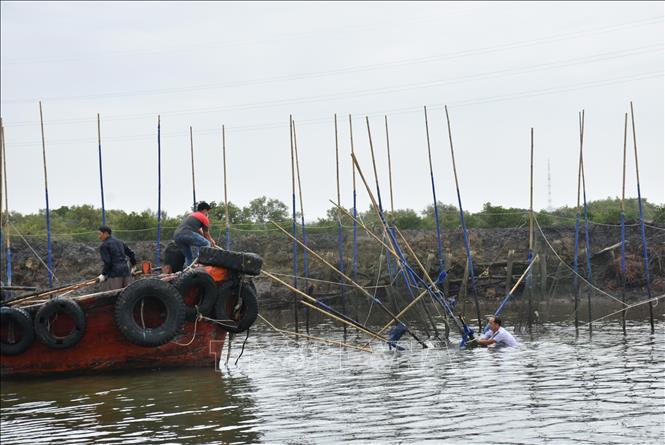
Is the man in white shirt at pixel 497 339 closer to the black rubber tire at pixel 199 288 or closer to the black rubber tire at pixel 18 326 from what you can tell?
the black rubber tire at pixel 199 288

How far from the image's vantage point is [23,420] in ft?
47.3

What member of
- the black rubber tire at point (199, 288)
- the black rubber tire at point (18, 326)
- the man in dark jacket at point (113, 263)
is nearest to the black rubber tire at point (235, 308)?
the black rubber tire at point (199, 288)

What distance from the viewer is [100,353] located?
18906mm

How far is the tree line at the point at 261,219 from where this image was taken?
162 ft

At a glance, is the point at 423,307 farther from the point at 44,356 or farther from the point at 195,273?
the point at 44,356

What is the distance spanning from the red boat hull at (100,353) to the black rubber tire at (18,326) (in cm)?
15

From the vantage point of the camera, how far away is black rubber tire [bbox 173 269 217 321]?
18734 mm

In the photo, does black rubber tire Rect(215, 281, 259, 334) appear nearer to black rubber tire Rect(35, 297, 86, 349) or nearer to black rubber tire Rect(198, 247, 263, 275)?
black rubber tire Rect(198, 247, 263, 275)

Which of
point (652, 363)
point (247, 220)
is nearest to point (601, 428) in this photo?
point (652, 363)

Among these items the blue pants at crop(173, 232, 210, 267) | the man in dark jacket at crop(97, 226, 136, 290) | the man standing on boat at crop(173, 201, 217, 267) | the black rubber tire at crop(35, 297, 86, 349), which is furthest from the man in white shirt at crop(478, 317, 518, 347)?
the black rubber tire at crop(35, 297, 86, 349)

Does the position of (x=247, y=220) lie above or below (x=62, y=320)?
above

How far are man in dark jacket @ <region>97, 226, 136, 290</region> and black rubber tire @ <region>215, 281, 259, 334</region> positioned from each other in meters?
2.03

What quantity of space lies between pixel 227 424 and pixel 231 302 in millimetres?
5990

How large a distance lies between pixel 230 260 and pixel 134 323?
2147 millimetres
